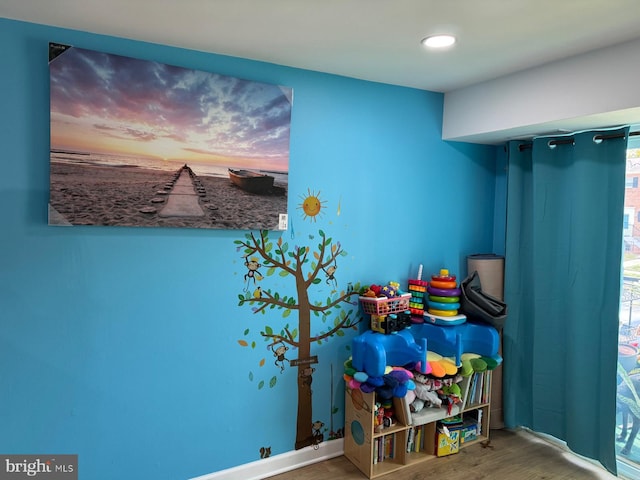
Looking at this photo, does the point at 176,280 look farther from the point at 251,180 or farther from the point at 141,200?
the point at 251,180

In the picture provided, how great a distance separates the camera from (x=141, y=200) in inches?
82.3

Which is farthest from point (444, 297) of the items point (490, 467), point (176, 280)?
point (176, 280)

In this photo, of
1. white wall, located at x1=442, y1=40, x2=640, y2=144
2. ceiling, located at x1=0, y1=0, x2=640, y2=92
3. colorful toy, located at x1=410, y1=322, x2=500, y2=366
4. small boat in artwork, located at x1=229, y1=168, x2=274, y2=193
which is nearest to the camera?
ceiling, located at x1=0, y1=0, x2=640, y2=92

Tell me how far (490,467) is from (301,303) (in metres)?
1.55

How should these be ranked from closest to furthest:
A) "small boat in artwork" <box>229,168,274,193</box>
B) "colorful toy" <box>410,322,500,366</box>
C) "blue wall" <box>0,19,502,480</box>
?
"blue wall" <box>0,19,502,480</box>, "small boat in artwork" <box>229,168,274,193</box>, "colorful toy" <box>410,322,500,366</box>

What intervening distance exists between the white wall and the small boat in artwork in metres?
1.40

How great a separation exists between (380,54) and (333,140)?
1.89 ft

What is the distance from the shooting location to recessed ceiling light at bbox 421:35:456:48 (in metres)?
1.95

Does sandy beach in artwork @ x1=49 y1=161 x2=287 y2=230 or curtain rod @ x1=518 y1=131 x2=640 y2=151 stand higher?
curtain rod @ x1=518 y1=131 x2=640 y2=151

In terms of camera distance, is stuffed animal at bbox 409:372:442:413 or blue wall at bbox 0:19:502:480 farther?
stuffed animal at bbox 409:372:442:413

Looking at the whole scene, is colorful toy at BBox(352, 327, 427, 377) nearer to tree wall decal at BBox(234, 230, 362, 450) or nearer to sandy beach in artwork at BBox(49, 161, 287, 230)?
tree wall decal at BBox(234, 230, 362, 450)

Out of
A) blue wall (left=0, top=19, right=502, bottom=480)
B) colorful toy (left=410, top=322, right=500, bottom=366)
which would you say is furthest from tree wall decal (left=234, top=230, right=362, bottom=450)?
colorful toy (left=410, top=322, right=500, bottom=366)

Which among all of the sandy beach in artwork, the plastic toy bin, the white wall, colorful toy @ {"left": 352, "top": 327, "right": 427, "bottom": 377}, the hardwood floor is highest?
the white wall

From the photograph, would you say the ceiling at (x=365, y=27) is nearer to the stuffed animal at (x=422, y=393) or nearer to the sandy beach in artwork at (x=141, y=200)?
the sandy beach in artwork at (x=141, y=200)
